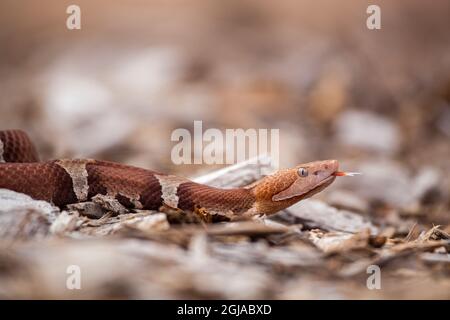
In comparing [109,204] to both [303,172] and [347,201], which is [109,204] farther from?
[347,201]

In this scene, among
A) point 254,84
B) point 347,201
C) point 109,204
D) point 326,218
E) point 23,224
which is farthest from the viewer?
point 254,84

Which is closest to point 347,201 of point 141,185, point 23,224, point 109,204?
point 141,185

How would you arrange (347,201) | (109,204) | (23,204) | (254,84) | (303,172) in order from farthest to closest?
(254,84) → (347,201) → (303,172) → (109,204) → (23,204)

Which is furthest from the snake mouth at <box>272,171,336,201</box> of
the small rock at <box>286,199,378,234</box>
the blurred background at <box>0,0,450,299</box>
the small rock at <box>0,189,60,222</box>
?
the small rock at <box>0,189,60,222</box>

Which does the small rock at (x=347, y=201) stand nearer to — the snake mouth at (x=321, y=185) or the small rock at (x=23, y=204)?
the snake mouth at (x=321, y=185)
